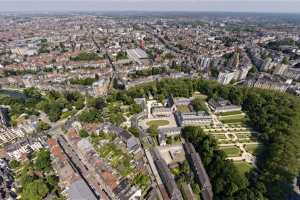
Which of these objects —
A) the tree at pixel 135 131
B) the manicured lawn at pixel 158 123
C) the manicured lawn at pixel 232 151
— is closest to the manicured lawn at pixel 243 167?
the manicured lawn at pixel 232 151

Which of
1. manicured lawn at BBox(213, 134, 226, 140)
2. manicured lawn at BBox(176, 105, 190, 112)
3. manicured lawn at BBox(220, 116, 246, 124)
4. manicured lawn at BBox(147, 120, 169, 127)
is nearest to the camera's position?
manicured lawn at BBox(213, 134, 226, 140)

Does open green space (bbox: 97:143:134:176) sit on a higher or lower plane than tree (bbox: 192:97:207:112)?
lower

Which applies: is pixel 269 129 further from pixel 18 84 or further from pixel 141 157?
pixel 18 84

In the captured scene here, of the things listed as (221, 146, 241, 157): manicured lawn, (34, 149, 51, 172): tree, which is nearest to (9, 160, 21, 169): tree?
(34, 149, 51, 172): tree

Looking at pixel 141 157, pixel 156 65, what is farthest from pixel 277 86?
pixel 141 157

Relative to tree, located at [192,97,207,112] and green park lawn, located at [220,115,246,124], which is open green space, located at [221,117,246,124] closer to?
green park lawn, located at [220,115,246,124]

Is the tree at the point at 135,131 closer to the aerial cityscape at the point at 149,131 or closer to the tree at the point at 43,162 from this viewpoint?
the aerial cityscape at the point at 149,131
